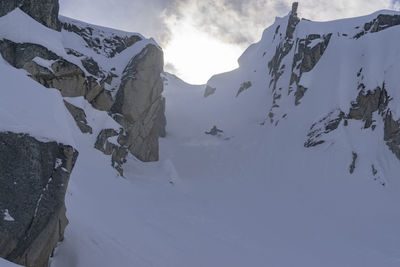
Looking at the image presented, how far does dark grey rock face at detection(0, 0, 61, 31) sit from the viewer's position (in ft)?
57.8

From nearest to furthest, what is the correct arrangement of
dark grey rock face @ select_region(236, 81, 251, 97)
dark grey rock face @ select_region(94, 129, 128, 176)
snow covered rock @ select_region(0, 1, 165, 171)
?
snow covered rock @ select_region(0, 1, 165, 171) → dark grey rock face @ select_region(94, 129, 128, 176) → dark grey rock face @ select_region(236, 81, 251, 97)

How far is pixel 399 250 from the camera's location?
11852 millimetres

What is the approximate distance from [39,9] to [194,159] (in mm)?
17947

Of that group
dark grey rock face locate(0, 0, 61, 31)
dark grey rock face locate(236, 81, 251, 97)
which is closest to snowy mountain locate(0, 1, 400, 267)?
dark grey rock face locate(0, 0, 61, 31)

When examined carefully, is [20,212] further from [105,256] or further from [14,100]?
[105,256]

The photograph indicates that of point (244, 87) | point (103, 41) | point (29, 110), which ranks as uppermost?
point (244, 87)

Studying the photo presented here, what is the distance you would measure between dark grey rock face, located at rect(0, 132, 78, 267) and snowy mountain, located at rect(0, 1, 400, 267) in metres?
0.02

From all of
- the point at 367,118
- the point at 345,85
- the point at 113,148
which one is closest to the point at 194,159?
the point at 113,148

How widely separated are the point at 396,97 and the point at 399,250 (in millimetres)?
11471

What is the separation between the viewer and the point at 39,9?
63.4ft

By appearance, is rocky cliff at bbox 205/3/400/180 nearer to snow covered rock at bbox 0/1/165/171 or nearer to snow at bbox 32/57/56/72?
snow covered rock at bbox 0/1/165/171

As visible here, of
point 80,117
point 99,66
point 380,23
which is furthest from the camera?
point 380,23

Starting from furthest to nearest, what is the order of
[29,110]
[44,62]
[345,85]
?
[345,85] → [44,62] → [29,110]

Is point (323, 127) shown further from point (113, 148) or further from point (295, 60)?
point (113, 148)
